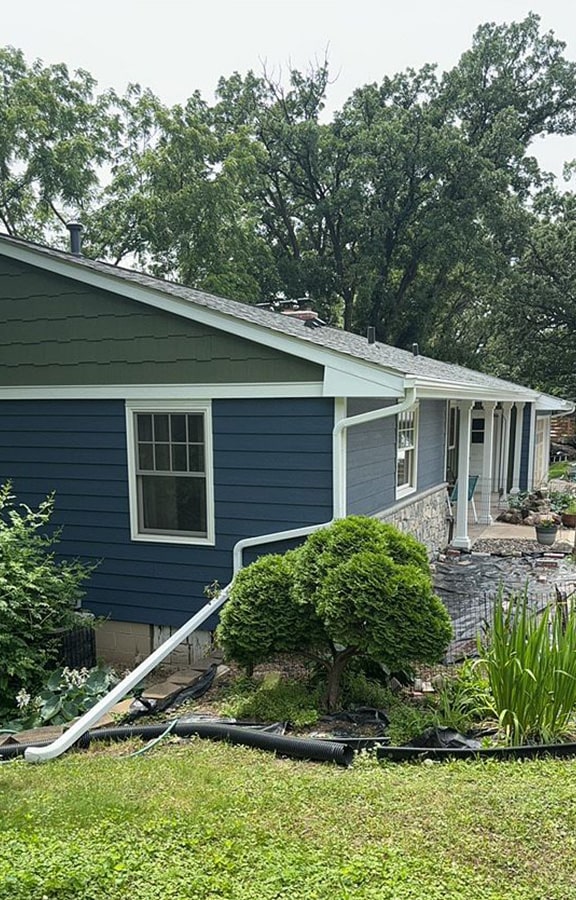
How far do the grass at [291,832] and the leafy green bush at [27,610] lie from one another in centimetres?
202

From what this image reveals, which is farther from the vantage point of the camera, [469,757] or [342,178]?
[342,178]

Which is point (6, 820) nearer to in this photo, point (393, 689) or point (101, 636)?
point (393, 689)

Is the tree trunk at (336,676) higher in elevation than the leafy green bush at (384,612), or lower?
lower

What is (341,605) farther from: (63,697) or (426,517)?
(426,517)

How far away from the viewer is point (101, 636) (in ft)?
23.3

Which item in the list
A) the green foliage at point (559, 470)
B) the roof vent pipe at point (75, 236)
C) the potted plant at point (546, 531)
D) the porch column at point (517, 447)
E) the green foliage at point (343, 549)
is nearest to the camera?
the green foliage at point (343, 549)

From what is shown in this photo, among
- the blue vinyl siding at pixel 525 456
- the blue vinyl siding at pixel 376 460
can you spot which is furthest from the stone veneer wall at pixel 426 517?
the blue vinyl siding at pixel 525 456

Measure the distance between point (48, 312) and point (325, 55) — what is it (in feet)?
76.6

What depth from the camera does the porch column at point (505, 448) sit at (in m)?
15.1

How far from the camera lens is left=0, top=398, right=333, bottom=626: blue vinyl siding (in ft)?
20.0

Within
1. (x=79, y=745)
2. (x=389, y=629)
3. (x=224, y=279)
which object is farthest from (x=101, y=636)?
(x=224, y=279)

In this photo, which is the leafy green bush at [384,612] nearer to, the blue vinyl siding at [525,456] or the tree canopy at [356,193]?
the blue vinyl siding at [525,456]

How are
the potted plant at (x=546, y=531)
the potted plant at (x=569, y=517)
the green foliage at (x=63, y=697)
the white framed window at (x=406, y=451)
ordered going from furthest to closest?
the potted plant at (x=569, y=517) → the potted plant at (x=546, y=531) → the white framed window at (x=406, y=451) → the green foliage at (x=63, y=697)

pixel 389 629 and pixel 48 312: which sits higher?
pixel 48 312
